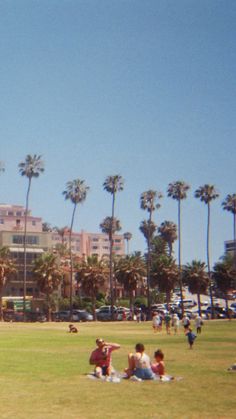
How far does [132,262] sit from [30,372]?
8157 cm

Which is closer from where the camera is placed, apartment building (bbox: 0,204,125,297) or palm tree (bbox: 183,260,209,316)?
palm tree (bbox: 183,260,209,316)

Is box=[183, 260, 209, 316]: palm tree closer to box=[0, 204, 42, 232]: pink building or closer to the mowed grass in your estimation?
box=[0, 204, 42, 232]: pink building

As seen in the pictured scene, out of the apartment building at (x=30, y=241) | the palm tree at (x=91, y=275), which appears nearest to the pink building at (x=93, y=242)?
the apartment building at (x=30, y=241)

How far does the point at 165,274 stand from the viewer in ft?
345

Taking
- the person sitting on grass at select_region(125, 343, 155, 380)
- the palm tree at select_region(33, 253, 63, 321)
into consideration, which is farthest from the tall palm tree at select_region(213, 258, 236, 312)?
the person sitting on grass at select_region(125, 343, 155, 380)

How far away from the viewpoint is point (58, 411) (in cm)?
1318

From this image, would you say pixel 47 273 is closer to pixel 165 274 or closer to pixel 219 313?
pixel 165 274

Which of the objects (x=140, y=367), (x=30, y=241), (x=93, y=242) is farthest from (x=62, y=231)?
(x=140, y=367)

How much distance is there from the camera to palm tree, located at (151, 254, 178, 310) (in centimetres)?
10525

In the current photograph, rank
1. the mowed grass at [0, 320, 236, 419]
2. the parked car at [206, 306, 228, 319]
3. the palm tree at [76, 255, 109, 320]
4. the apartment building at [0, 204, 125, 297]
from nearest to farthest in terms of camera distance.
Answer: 1. the mowed grass at [0, 320, 236, 419]
2. the palm tree at [76, 255, 109, 320]
3. the parked car at [206, 306, 228, 319]
4. the apartment building at [0, 204, 125, 297]

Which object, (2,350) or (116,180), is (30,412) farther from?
(116,180)

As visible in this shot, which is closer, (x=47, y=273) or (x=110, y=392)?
(x=110, y=392)

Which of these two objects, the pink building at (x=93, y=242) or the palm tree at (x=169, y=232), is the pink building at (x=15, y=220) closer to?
the pink building at (x=93, y=242)

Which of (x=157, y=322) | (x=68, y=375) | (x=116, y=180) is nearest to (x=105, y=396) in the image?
(x=68, y=375)
